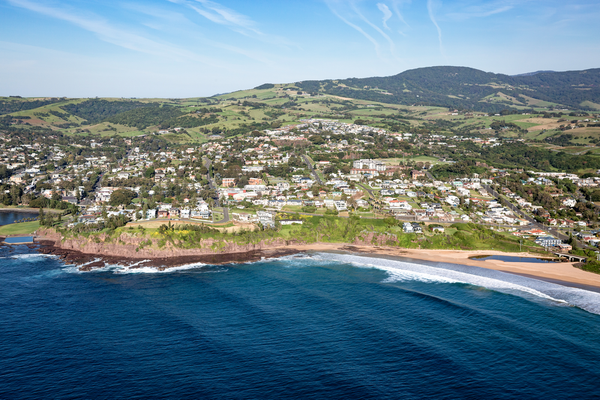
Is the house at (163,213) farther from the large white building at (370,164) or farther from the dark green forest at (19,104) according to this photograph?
the dark green forest at (19,104)

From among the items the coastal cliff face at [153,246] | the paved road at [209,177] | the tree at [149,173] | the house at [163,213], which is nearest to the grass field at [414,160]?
the paved road at [209,177]

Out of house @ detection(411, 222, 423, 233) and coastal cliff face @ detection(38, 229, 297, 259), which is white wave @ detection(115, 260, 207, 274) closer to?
coastal cliff face @ detection(38, 229, 297, 259)

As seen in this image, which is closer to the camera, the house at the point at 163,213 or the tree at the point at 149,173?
the house at the point at 163,213

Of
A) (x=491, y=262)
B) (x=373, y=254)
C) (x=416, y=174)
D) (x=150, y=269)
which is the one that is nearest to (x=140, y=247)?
(x=150, y=269)

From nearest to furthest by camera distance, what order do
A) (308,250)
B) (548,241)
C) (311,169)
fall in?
(548,241) → (308,250) → (311,169)

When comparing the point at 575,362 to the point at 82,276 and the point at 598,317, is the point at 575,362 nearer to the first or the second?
the point at 598,317

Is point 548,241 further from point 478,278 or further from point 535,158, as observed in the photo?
point 535,158

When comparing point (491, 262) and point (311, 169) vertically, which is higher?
point (311, 169)
